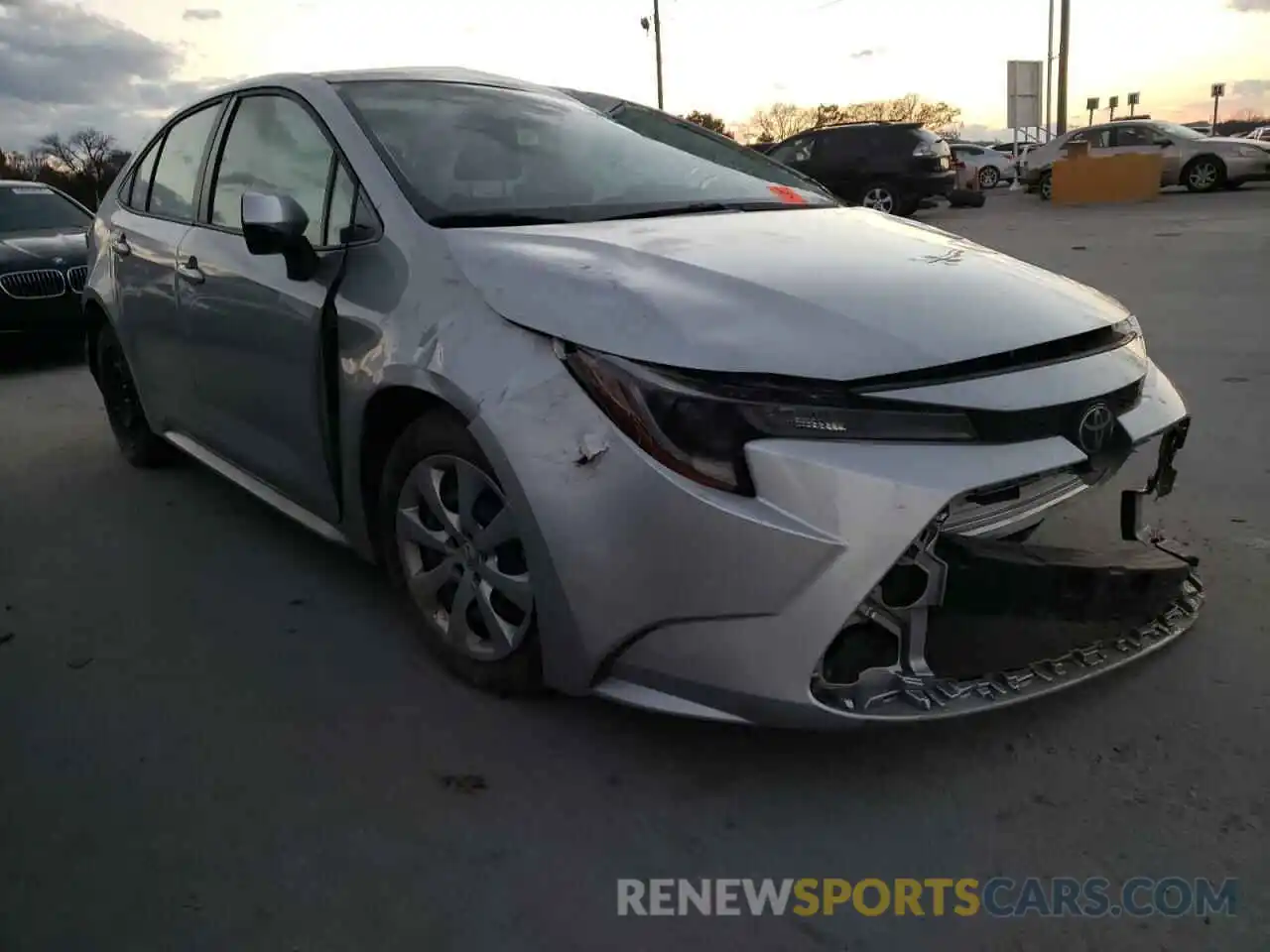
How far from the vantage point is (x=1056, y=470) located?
2.12m

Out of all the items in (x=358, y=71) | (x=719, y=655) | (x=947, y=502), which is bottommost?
(x=719, y=655)

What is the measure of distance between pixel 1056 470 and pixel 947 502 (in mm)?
307

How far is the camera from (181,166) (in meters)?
4.08

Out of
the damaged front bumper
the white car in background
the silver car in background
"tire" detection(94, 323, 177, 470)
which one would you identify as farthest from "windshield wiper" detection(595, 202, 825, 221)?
the white car in background

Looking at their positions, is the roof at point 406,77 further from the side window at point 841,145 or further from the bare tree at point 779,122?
the bare tree at point 779,122

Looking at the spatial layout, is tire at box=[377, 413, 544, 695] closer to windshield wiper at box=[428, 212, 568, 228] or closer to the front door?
the front door

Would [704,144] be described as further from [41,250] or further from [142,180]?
[41,250]

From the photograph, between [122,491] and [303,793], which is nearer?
[303,793]

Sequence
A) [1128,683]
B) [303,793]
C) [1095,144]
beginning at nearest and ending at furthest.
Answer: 1. [303,793]
2. [1128,683]
3. [1095,144]

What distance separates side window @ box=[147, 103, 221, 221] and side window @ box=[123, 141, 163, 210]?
0.05 metres

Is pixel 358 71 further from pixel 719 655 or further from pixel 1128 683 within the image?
pixel 1128 683

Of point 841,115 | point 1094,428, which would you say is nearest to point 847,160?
point 1094,428

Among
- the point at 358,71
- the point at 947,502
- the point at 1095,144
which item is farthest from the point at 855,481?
the point at 1095,144

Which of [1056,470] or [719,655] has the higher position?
[1056,470]
